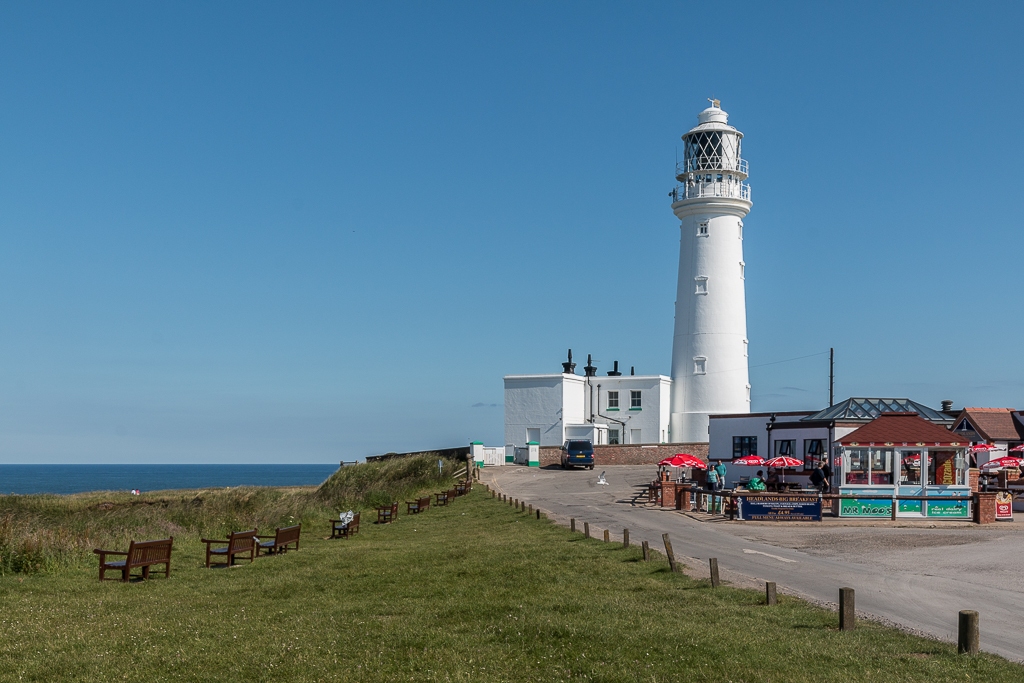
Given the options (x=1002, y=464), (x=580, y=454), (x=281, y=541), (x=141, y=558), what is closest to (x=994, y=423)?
(x=1002, y=464)

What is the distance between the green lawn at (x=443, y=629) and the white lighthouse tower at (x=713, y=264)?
39.1 metres

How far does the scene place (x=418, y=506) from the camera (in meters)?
32.2

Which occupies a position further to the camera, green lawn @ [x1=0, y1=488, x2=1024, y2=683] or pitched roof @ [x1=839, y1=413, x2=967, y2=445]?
pitched roof @ [x1=839, y1=413, x2=967, y2=445]

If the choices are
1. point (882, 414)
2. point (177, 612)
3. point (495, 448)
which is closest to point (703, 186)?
point (495, 448)

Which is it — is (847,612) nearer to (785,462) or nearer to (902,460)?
(902,460)

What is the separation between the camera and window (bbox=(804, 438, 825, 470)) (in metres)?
35.0

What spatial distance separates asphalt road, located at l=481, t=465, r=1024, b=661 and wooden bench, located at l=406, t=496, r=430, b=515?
4109mm

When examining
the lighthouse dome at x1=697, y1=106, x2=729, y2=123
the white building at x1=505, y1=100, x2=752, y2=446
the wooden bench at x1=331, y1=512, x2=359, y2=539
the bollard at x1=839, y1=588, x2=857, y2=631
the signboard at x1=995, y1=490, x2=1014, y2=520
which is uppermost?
the lighthouse dome at x1=697, y1=106, x2=729, y2=123

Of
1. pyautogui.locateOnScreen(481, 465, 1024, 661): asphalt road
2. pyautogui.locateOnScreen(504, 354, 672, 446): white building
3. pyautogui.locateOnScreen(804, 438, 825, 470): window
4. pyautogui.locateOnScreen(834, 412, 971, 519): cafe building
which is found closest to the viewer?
pyautogui.locateOnScreen(481, 465, 1024, 661): asphalt road

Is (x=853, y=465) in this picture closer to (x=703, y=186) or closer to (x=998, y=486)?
(x=998, y=486)

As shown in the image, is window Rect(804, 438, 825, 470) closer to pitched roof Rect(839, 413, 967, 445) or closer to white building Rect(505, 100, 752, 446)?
pitched roof Rect(839, 413, 967, 445)

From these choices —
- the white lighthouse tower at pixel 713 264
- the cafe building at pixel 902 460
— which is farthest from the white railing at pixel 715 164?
the cafe building at pixel 902 460

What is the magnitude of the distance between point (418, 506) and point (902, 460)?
55.4ft

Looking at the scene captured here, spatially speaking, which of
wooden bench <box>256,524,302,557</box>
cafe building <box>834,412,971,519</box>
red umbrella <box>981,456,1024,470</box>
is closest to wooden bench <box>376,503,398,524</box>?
wooden bench <box>256,524,302,557</box>
